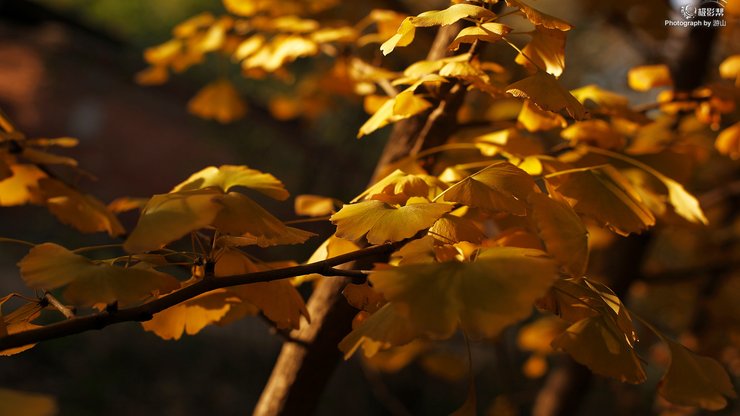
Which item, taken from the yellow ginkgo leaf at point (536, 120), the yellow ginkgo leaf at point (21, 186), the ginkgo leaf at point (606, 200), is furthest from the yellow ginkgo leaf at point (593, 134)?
the yellow ginkgo leaf at point (21, 186)

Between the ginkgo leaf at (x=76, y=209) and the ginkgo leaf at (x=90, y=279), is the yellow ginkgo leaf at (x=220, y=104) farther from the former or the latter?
the ginkgo leaf at (x=90, y=279)

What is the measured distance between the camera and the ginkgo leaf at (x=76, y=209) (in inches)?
30.3

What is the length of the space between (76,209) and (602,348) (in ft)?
1.94

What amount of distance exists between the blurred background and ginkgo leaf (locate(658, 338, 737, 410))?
1.94 feet

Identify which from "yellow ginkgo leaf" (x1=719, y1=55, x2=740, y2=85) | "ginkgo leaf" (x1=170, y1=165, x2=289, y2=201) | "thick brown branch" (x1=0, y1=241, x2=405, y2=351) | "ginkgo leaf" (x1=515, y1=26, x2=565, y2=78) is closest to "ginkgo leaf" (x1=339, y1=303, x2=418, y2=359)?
"thick brown branch" (x1=0, y1=241, x2=405, y2=351)

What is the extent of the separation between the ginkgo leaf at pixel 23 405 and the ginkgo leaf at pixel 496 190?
1.00ft

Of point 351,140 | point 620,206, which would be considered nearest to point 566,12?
point 351,140

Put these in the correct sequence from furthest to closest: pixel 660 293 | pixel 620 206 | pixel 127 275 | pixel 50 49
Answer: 1. pixel 50 49
2. pixel 660 293
3. pixel 620 206
4. pixel 127 275

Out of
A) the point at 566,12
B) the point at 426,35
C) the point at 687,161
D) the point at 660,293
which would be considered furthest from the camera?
the point at 566,12

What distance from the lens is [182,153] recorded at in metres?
7.39

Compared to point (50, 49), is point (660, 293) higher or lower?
lower

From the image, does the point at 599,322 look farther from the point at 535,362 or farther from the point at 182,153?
the point at 182,153

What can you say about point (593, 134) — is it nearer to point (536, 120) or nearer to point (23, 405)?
point (536, 120)

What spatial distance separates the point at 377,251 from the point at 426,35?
95cm
